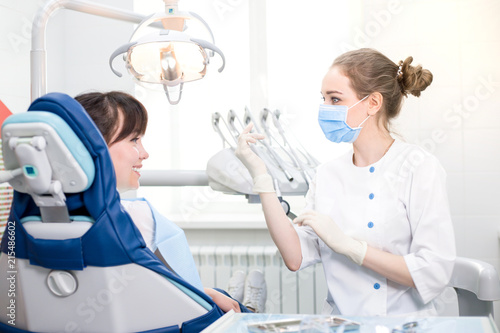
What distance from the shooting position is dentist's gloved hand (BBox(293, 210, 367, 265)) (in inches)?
62.7

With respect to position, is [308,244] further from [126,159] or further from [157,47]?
[157,47]

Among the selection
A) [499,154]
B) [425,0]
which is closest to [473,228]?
[499,154]

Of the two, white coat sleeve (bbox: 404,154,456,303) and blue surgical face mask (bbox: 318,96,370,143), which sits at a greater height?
blue surgical face mask (bbox: 318,96,370,143)

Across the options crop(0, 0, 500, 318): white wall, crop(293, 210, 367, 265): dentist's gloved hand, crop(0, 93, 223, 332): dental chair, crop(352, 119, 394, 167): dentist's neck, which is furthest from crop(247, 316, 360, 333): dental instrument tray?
crop(0, 0, 500, 318): white wall

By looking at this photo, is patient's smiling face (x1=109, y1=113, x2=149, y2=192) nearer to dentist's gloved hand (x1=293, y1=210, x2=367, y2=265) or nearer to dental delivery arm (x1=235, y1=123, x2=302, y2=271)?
dental delivery arm (x1=235, y1=123, x2=302, y2=271)

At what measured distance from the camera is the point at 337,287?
173cm

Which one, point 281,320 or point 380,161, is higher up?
point 380,161

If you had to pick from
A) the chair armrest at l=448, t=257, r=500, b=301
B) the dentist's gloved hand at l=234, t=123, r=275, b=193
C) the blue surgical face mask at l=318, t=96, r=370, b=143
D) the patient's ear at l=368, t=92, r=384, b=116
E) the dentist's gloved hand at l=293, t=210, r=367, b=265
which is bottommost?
the chair armrest at l=448, t=257, r=500, b=301

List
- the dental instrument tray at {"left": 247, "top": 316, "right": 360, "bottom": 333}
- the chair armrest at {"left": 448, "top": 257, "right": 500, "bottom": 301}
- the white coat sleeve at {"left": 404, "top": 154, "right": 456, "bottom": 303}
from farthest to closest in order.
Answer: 1. the chair armrest at {"left": 448, "top": 257, "right": 500, "bottom": 301}
2. the white coat sleeve at {"left": 404, "top": 154, "right": 456, "bottom": 303}
3. the dental instrument tray at {"left": 247, "top": 316, "right": 360, "bottom": 333}

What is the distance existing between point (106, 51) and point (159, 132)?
627 mm

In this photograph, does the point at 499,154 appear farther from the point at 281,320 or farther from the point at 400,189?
the point at 281,320

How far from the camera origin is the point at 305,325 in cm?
104

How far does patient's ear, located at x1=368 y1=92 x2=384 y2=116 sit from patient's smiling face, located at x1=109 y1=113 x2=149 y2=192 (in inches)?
30.7

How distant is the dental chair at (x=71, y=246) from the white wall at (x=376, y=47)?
5.15 ft
